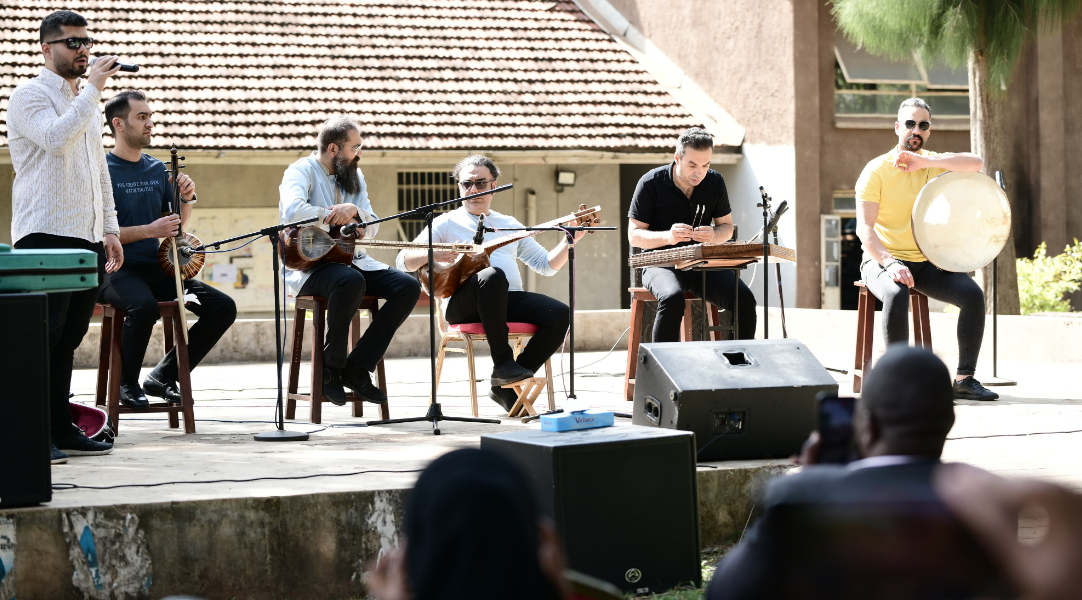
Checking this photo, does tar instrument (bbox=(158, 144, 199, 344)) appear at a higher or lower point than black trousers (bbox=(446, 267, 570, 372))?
higher

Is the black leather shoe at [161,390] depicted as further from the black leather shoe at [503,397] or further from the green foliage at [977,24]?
the green foliage at [977,24]

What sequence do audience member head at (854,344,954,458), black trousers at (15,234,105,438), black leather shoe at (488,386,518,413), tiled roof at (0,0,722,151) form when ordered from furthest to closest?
tiled roof at (0,0,722,151) → black leather shoe at (488,386,518,413) → black trousers at (15,234,105,438) → audience member head at (854,344,954,458)

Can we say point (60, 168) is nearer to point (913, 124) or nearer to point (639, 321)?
point (639, 321)

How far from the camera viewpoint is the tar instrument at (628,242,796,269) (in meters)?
5.63

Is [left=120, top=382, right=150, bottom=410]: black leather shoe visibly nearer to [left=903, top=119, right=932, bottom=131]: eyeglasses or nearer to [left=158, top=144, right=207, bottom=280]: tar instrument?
[left=158, top=144, right=207, bottom=280]: tar instrument

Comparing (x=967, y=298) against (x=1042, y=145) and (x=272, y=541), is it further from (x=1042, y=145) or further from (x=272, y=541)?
(x=1042, y=145)

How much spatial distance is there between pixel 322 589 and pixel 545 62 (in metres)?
12.7

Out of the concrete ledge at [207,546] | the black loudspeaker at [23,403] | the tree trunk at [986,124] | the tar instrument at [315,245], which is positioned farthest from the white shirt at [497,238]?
the tree trunk at [986,124]

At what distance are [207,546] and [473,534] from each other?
238 centimetres

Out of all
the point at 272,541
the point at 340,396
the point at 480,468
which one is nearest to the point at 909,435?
the point at 480,468

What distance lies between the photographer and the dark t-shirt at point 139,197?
18.5 feet

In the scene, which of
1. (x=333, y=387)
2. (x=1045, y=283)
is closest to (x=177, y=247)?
(x=333, y=387)

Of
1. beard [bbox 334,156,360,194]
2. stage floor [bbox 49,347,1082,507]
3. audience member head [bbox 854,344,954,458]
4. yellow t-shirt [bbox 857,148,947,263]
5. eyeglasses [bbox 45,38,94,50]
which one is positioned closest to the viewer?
audience member head [bbox 854,344,954,458]

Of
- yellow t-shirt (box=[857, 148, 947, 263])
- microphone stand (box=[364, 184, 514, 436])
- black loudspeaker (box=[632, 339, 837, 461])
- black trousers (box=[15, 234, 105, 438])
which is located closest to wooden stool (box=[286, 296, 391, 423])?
microphone stand (box=[364, 184, 514, 436])
